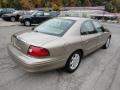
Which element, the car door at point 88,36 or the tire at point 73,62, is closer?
the tire at point 73,62

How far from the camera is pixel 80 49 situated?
179 inches

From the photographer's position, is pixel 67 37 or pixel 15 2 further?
pixel 15 2

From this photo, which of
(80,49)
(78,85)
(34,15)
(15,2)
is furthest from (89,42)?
(15,2)

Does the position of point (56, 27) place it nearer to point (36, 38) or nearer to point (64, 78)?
point (36, 38)

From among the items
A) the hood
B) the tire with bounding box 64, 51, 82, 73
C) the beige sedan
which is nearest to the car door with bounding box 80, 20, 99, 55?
the beige sedan

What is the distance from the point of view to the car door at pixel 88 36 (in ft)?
15.2

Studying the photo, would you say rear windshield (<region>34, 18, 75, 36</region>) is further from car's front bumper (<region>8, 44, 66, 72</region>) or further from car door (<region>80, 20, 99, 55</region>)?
car's front bumper (<region>8, 44, 66, 72</region>)

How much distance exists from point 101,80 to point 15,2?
5024 cm

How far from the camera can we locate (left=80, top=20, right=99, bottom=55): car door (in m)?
4.63

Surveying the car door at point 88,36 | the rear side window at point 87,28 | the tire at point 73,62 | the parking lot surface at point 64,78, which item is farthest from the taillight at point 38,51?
the rear side window at point 87,28

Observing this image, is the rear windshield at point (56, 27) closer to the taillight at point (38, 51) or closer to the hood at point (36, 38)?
the hood at point (36, 38)

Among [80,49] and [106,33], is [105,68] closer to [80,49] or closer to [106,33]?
[80,49]

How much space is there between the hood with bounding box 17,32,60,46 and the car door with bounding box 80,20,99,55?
1068 millimetres

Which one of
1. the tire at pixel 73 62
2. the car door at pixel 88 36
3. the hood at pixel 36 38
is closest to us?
the hood at pixel 36 38
